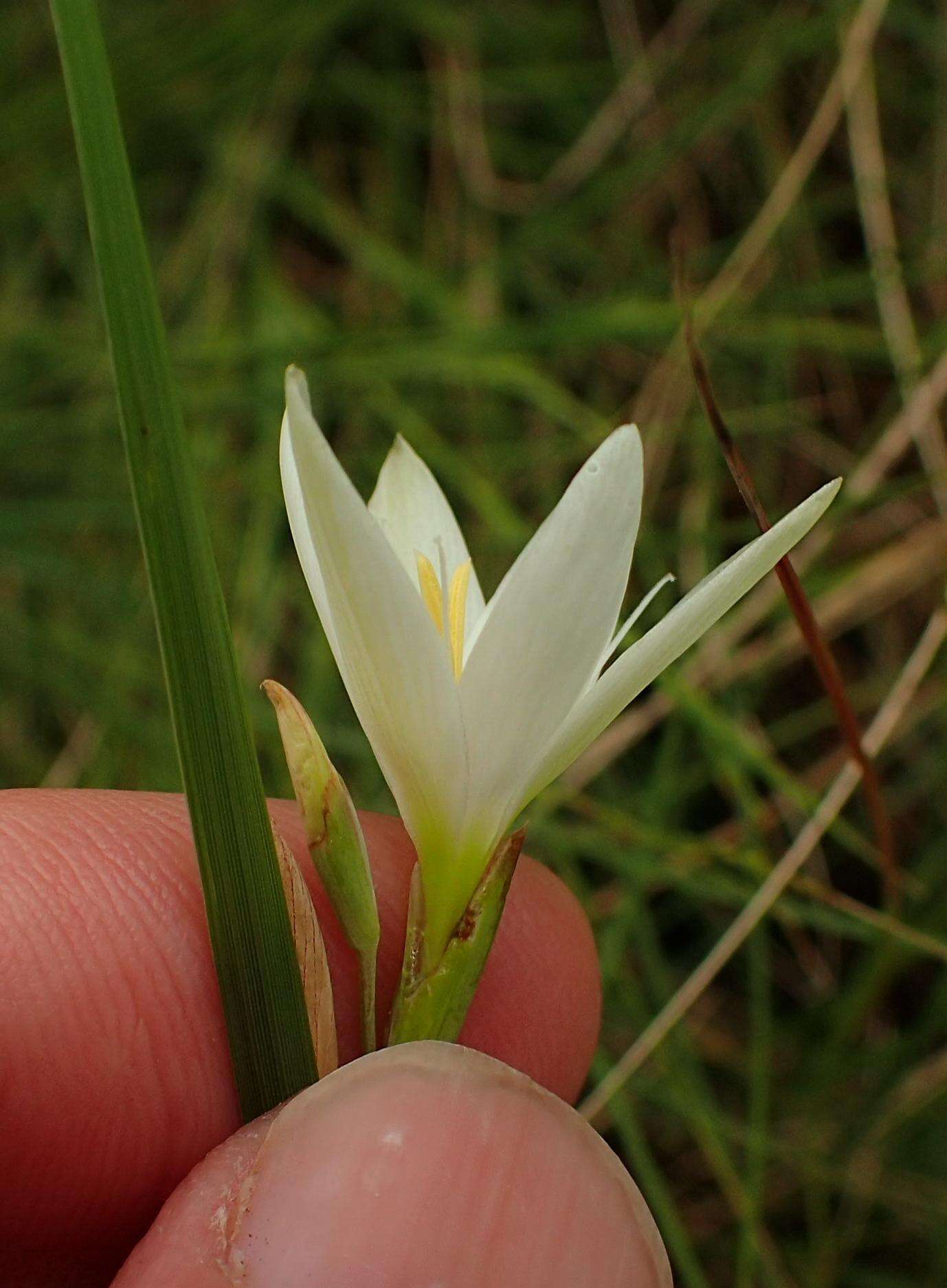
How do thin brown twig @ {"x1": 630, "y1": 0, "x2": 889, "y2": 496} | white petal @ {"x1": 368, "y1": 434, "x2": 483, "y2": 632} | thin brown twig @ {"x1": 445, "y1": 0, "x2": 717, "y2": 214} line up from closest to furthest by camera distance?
white petal @ {"x1": 368, "y1": 434, "x2": 483, "y2": 632}, thin brown twig @ {"x1": 630, "y1": 0, "x2": 889, "y2": 496}, thin brown twig @ {"x1": 445, "y1": 0, "x2": 717, "y2": 214}

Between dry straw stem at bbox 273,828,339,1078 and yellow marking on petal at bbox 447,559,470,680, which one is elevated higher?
yellow marking on petal at bbox 447,559,470,680

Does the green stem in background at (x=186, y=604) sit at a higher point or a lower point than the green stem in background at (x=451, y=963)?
higher

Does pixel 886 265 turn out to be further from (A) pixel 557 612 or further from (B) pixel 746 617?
(A) pixel 557 612

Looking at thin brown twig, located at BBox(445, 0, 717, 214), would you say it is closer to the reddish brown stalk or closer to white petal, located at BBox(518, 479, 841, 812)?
the reddish brown stalk

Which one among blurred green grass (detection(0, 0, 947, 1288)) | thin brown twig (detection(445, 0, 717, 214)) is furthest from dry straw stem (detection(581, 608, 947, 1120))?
thin brown twig (detection(445, 0, 717, 214))

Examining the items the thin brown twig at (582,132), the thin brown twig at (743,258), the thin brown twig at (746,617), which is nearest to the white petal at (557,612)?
the thin brown twig at (746,617)

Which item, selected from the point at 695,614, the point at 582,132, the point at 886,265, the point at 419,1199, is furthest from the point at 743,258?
the point at 419,1199

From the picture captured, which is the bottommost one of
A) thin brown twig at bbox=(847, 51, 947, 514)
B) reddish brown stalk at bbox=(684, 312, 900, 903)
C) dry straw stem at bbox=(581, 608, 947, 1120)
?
dry straw stem at bbox=(581, 608, 947, 1120)

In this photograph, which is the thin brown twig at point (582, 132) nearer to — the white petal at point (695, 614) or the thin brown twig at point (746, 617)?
the thin brown twig at point (746, 617)
